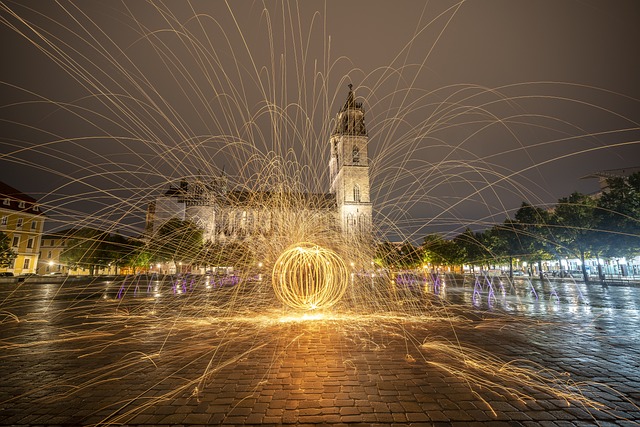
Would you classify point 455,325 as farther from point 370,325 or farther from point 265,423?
point 265,423

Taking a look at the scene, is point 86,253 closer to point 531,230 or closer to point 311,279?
point 311,279

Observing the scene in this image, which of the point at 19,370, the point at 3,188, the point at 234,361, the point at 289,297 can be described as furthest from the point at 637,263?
the point at 3,188

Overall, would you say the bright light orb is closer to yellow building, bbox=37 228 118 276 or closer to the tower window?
the tower window

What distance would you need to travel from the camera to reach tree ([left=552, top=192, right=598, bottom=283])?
2991 centimetres

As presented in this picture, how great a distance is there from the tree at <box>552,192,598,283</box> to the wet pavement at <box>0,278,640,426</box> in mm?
26497

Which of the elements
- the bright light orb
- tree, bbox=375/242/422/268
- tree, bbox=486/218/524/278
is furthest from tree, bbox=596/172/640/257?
the bright light orb

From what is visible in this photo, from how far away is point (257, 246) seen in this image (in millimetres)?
13969

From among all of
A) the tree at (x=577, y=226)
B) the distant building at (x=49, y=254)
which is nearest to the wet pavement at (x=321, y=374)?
the tree at (x=577, y=226)

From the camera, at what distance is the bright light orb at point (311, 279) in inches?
364

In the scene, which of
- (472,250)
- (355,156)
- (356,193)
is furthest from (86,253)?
(472,250)

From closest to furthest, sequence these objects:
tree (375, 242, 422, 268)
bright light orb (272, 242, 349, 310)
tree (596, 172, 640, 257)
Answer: bright light orb (272, 242, 349, 310)
tree (375, 242, 422, 268)
tree (596, 172, 640, 257)

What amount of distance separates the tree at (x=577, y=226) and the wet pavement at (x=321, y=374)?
1043 inches

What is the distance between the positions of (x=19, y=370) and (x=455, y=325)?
9200 mm

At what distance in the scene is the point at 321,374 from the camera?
4723mm
